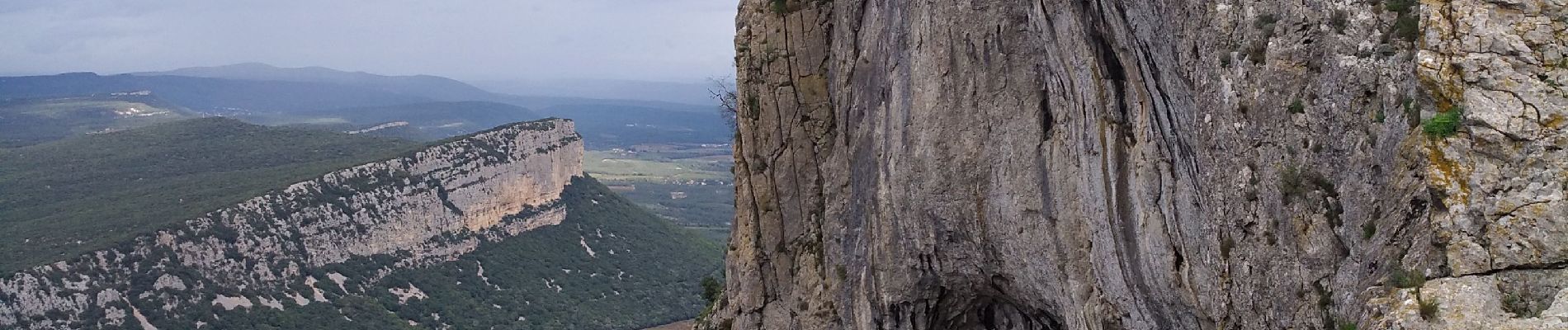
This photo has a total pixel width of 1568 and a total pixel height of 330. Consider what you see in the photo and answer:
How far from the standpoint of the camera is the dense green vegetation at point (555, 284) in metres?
50.3

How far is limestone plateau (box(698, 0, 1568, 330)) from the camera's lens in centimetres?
747

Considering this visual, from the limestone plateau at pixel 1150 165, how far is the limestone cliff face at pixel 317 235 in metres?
32.0

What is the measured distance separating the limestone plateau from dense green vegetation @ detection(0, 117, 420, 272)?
37264 millimetres

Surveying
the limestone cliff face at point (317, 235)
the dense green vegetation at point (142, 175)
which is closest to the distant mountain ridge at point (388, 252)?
the limestone cliff face at point (317, 235)

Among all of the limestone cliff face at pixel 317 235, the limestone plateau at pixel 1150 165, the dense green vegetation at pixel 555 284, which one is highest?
the limestone plateau at pixel 1150 165

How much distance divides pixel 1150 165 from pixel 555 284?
49.0 m

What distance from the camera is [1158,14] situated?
11.3 metres

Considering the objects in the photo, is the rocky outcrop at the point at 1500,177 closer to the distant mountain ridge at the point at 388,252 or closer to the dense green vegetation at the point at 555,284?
the dense green vegetation at the point at 555,284

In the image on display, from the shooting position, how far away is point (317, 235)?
53125mm

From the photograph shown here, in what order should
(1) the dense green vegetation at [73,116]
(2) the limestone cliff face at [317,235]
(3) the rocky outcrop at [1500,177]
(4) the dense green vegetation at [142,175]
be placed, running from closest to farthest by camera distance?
(3) the rocky outcrop at [1500,177], (2) the limestone cliff face at [317,235], (4) the dense green vegetation at [142,175], (1) the dense green vegetation at [73,116]

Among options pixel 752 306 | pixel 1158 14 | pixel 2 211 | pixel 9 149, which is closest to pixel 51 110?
pixel 9 149

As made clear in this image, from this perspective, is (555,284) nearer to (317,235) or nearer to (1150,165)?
(317,235)

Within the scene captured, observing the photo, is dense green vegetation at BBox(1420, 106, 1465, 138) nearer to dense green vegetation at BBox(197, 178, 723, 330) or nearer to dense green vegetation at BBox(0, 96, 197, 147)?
dense green vegetation at BBox(197, 178, 723, 330)

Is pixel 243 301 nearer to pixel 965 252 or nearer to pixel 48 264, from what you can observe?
pixel 48 264
